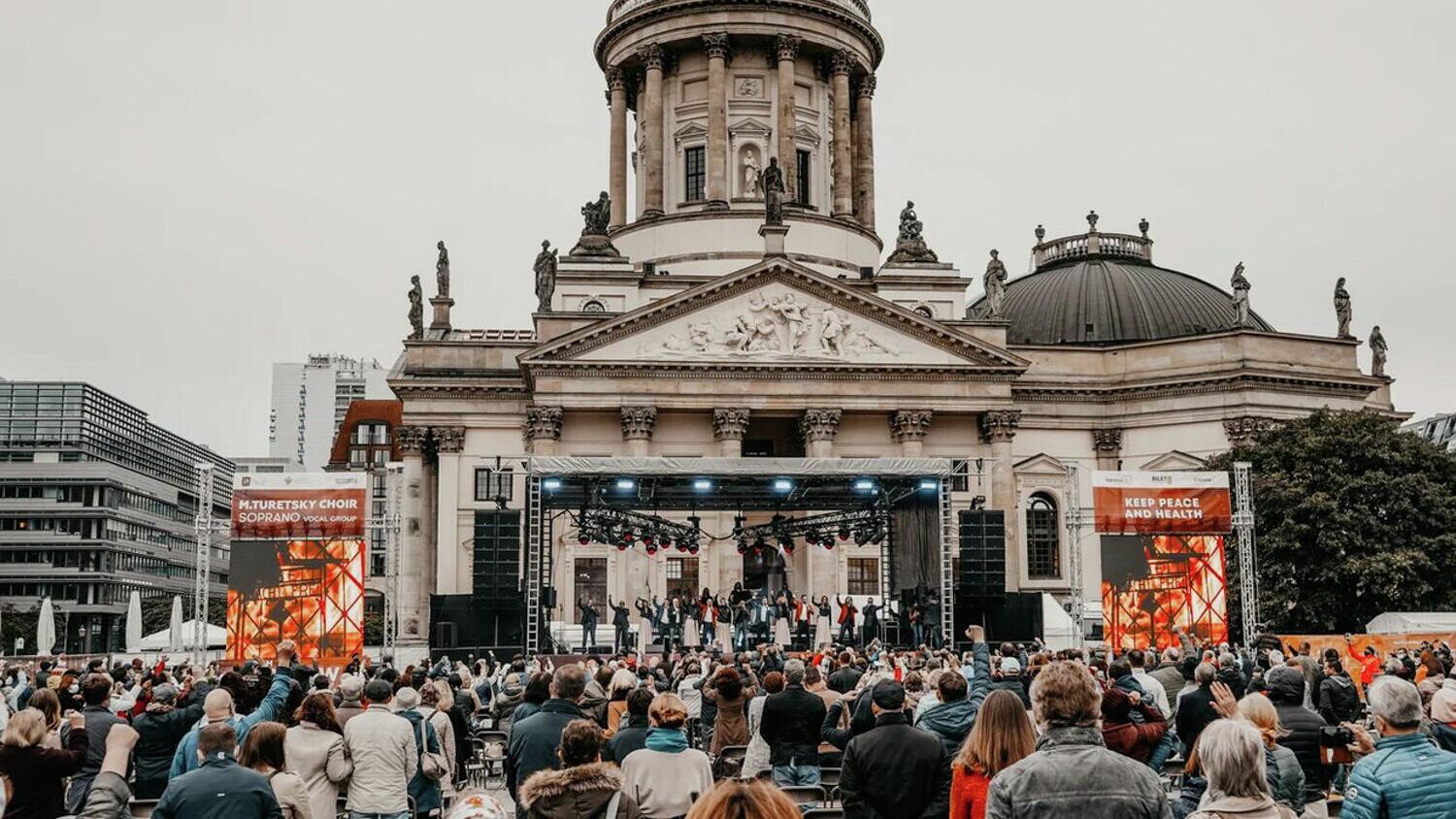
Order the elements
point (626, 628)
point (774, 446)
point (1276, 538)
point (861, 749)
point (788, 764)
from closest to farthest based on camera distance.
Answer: point (861, 749)
point (788, 764)
point (626, 628)
point (1276, 538)
point (774, 446)

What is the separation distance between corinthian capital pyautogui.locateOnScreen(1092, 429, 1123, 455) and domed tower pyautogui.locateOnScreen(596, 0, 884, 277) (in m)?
13.8

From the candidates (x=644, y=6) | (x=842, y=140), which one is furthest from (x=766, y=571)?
(x=644, y=6)

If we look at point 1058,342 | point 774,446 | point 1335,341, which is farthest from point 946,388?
point 1335,341

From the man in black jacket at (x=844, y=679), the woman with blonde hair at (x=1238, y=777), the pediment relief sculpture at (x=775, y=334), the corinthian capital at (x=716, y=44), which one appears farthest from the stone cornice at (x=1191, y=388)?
the woman with blonde hair at (x=1238, y=777)

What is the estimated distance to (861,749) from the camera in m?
8.65

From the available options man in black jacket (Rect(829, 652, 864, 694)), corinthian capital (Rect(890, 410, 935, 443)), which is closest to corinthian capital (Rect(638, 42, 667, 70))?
corinthian capital (Rect(890, 410, 935, 443))

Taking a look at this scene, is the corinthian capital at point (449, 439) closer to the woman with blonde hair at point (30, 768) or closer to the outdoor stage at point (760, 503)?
the outdoor stage at point (760, 503)

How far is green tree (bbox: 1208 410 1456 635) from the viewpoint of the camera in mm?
45875

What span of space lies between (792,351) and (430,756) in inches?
1729

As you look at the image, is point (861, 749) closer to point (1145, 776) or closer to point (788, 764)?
point (1145, 776)

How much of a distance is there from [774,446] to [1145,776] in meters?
51.9

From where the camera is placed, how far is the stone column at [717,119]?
65.9 m

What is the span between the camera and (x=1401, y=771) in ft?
22.2

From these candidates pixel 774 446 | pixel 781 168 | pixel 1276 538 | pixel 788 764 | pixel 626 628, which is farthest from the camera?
pixel 781 168
